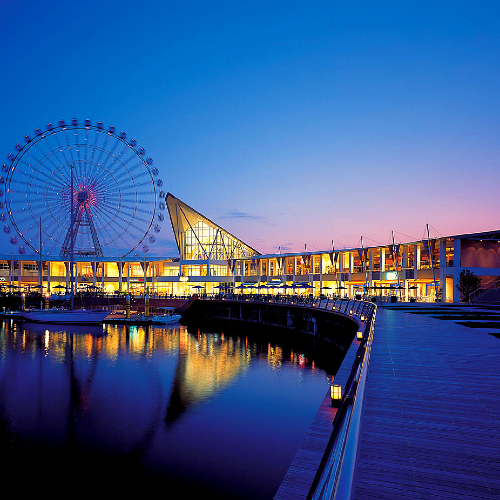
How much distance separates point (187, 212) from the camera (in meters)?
121

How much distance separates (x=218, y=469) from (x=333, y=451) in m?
14.1

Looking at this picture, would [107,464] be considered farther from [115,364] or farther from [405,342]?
[115,364]

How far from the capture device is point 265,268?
360 ft

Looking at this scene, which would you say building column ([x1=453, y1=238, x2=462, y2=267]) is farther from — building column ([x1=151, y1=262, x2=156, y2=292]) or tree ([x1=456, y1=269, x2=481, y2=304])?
building column ([x1=151, y1=262, x2=156, y2=292])

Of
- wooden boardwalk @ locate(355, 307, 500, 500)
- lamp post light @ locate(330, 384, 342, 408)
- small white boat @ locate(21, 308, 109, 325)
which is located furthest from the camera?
small white boat @ locate(21, 308, 109, 325)

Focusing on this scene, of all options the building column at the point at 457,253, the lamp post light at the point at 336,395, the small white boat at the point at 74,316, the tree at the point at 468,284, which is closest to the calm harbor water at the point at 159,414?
the lamp post light at the point at 336,395

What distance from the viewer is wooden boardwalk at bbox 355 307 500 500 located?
593 centimetres

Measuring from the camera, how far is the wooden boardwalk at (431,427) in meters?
5.93

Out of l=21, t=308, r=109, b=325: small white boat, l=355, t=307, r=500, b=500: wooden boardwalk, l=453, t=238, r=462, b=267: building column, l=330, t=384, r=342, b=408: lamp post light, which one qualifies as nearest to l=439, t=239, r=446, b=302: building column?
l=453, t=238, r=462, b=267: building column

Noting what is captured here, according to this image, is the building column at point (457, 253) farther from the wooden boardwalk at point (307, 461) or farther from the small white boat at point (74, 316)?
the wooden boardwalk at point (307, 461)

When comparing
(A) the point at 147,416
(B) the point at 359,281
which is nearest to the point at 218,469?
(A) the point at 147,416

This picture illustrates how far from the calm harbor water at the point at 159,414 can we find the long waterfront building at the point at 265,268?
23.3 m

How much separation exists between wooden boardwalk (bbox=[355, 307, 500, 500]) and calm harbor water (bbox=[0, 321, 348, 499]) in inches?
274

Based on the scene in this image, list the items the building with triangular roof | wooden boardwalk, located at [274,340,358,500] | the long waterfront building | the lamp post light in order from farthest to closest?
the building with triangular roof, the long waterfront building, the lamp post light, wooden boardwalk, located at [274,340,358,500]
